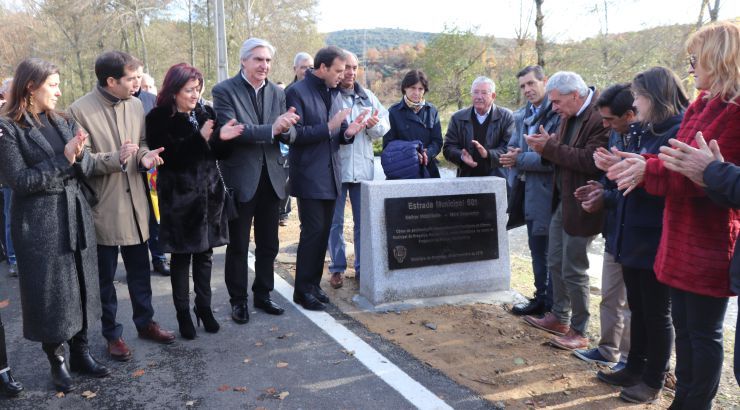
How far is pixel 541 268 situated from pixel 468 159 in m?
1.25

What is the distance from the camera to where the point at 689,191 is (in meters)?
2.61

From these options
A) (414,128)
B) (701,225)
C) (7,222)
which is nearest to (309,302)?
(414,128)

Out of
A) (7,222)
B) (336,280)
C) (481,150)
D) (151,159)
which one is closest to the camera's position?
(151,159)

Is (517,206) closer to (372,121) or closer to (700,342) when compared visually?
(372,121)

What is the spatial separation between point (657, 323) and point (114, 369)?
345 cm

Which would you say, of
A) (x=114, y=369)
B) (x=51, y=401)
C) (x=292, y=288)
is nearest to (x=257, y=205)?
(x=292, y=288)

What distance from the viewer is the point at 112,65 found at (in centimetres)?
363

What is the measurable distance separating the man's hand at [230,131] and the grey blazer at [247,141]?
5.0 inches

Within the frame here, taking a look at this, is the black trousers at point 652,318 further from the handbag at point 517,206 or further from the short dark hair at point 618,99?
the handbag at point 517,206

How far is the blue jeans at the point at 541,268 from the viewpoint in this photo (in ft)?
15.4

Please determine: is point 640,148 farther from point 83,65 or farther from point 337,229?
point 83,65

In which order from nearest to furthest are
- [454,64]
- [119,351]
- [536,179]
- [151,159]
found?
[151,159] → [119,351] → [536,179] → [454,64]

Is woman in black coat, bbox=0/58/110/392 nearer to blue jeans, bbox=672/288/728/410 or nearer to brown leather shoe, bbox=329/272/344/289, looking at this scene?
brown leather shoe, bbox=329/272/344/289

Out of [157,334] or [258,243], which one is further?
[258,243]
